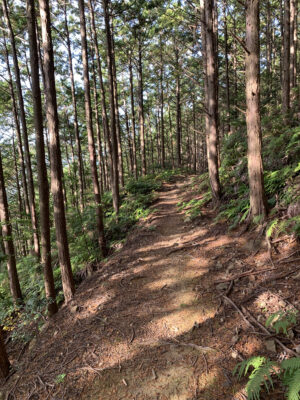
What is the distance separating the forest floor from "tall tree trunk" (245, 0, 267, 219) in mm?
783

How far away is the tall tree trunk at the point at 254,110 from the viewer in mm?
4836

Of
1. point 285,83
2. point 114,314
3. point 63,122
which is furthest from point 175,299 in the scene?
point 63,122

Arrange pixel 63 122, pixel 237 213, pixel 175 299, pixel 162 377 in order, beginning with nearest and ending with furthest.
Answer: pixel 162 377, pixel 175 299, pixel 237 213, pixel 63 122

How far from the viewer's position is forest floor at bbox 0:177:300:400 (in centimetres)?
285

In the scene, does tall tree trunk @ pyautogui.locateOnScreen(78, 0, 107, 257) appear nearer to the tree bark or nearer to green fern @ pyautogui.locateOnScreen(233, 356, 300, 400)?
green fern @ pyautogui.locateOnScreen(233, 356, 300, 400)

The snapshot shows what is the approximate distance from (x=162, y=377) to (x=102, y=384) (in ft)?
2.91

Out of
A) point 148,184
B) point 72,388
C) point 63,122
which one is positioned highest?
point 63,122

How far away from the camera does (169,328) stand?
3.75 metres

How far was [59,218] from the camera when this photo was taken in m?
5.76

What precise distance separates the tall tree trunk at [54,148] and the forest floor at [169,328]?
2.81ft

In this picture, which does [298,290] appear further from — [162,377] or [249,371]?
[162,377]

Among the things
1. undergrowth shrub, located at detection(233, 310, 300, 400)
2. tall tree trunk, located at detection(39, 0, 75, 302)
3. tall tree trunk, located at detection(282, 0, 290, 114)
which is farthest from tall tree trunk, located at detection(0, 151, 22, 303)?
tall tree trunk, located at detection(282, 0, 290, 114)

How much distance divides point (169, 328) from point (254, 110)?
4.93 meters

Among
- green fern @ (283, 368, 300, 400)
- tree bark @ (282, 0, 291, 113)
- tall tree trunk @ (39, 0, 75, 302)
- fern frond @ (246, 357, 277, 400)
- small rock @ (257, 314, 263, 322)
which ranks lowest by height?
small rock @ (257, 314, 263, 322)
